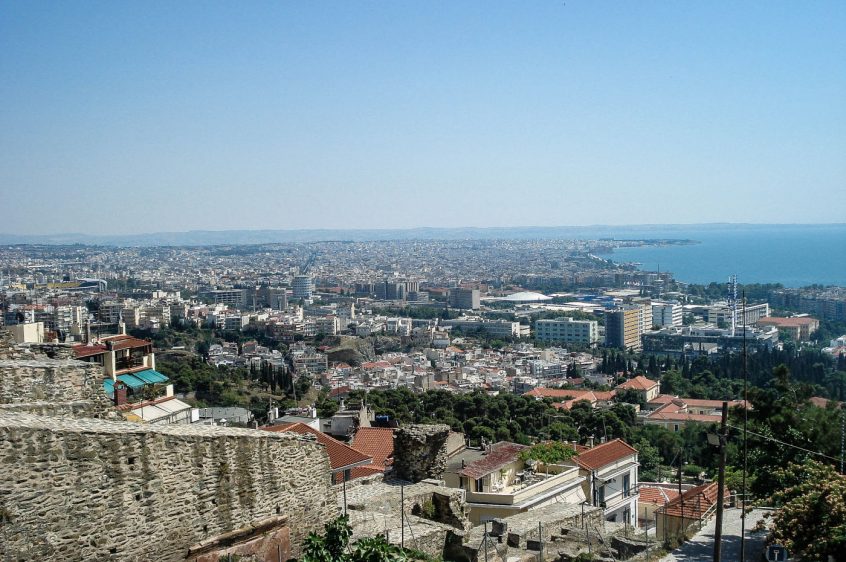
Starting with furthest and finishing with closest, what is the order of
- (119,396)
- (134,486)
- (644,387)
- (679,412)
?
(644,387) → (679,412) → (119,396) → (134,486)

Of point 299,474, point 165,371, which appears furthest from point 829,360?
point 299,474

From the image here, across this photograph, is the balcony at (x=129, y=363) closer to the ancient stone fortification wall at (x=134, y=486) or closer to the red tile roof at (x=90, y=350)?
the red tile roof at (x=90, y=350)

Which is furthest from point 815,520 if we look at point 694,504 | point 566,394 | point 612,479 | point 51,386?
point 566,394

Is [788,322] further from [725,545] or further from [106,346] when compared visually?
[725,545]

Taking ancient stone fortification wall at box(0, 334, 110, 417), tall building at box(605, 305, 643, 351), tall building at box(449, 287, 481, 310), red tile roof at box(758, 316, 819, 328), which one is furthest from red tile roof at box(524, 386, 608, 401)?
tall building at box(449, 287, 481, 310)

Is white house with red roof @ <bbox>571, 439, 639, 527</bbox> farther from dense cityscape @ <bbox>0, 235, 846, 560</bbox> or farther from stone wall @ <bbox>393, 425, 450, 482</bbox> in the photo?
stone wall @ <bbox>393, 425, 450, 482</bbox>

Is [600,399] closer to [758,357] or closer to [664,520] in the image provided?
[758,357]
